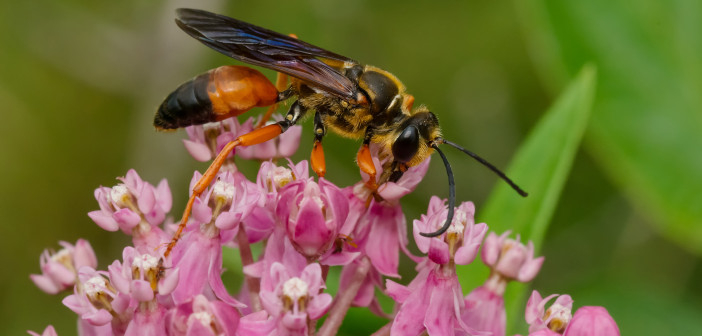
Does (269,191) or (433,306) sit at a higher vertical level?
(269,191)

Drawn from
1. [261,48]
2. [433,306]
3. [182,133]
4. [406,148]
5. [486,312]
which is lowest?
[182,133]

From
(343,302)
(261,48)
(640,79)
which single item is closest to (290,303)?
(343,302)

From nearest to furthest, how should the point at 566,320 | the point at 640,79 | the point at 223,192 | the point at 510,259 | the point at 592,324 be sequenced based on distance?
the point at 592,324, the point at 566,320, the point at 223,192, the point at 510,259, the point at 640,79

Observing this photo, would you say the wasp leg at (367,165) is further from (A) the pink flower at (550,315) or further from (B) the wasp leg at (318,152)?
(A) the pink flower at (550,315)

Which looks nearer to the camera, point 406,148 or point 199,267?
point 199,267

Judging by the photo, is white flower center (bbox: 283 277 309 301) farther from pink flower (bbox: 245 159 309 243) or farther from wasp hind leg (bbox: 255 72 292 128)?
wasp hind leg (bbox: 255 72 292 128)

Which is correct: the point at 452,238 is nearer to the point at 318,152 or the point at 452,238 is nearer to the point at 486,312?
the point at 486,312

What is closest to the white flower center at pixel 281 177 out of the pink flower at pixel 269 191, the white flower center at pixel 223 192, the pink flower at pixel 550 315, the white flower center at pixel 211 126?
the pink flower at pixel 269 191

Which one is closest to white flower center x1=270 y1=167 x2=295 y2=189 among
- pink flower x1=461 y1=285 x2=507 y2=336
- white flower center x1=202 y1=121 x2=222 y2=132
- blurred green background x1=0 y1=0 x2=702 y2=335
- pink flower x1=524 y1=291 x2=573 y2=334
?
white flower center x1=202 y1=121 x2=222 y2=132
